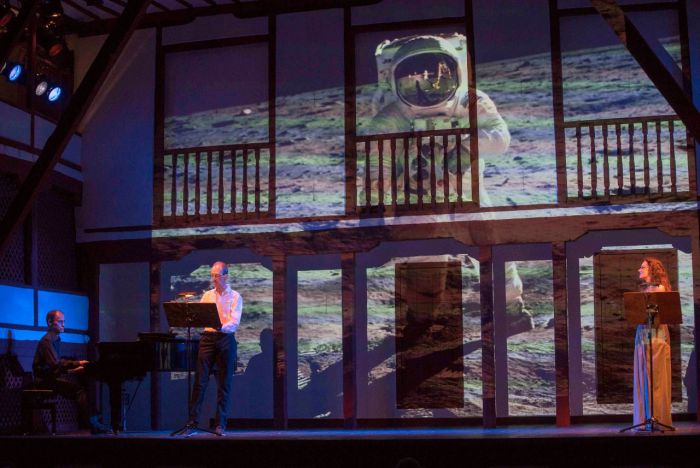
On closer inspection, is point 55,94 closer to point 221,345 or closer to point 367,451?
point 221,345

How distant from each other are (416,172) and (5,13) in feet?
18.1

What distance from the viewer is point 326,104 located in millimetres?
14562

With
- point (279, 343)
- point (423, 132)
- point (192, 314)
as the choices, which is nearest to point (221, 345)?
point (192, 314)

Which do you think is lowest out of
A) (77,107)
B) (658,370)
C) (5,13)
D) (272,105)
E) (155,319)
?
(658,370)

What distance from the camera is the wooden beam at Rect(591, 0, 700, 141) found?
10062 mm

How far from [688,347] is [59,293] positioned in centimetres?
845

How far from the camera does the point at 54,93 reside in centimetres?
1449

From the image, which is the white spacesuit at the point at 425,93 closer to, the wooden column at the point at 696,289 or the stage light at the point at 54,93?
the wooden column at the point at 696,289

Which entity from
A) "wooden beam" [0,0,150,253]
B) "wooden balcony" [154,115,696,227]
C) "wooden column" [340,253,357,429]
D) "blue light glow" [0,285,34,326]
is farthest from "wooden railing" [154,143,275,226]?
"wooden beam" [0,0,150,253]

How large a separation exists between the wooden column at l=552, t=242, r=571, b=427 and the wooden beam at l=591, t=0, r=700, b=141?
11.5 feet

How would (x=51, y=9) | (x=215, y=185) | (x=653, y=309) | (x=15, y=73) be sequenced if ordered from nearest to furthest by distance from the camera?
(x=653, y=309), (x=51, y=9), (x=15, y=73), (x=215, y=185)

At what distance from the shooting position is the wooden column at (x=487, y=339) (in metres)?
13.4

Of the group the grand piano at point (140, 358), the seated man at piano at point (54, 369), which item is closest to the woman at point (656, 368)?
the grand piano at point (140, 358)

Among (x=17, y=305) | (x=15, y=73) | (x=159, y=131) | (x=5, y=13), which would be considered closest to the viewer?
(x=5, y=13)
